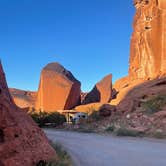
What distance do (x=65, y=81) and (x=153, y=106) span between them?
40.6 meters

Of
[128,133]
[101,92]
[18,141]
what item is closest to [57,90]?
[101,92]

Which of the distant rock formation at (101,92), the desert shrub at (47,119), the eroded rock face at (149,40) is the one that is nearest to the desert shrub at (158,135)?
the desert shrub at (47,119)

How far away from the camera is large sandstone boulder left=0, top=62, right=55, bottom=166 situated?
7.26m

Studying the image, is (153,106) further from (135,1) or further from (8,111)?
(135,1)

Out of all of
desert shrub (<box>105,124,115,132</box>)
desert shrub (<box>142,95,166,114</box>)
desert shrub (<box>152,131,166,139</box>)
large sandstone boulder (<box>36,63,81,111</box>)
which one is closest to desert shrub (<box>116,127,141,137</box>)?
desert shrub (<box>152,131,166,139</box>)

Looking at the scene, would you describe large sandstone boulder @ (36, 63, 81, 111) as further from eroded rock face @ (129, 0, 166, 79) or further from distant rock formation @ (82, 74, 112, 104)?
eroded rock face @ (129, 0, 166, 79)

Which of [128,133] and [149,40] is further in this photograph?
[149,40]

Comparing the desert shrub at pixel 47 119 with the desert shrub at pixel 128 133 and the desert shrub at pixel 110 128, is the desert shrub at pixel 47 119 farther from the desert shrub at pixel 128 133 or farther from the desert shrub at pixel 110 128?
the desert shrub at pixel 128 133

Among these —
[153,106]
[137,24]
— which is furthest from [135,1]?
[153,106]

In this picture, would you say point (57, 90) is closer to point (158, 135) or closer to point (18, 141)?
point (158, 135)

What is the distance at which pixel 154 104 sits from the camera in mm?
30766

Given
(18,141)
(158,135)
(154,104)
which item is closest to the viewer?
(18,141)

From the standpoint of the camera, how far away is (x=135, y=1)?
6769cm

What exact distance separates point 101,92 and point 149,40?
801 inches
